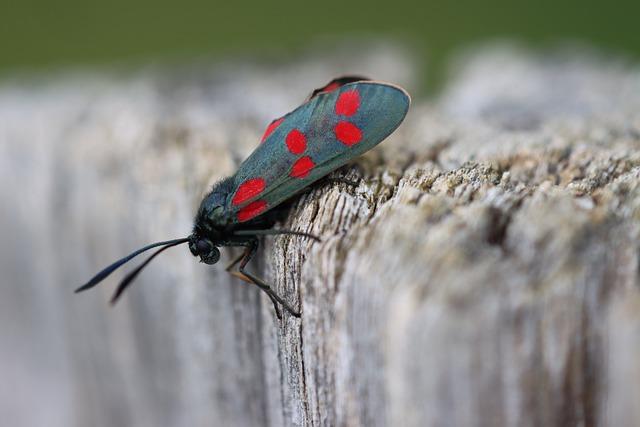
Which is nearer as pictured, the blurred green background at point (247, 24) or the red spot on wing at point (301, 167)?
the red spot on wing at point (301, 167)

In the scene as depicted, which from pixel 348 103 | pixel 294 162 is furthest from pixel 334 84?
pixel 294 162

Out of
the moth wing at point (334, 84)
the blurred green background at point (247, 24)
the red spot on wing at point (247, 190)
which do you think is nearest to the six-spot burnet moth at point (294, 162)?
the red spot on wing at point (247, 190)

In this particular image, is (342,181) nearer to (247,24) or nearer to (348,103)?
(348,103)

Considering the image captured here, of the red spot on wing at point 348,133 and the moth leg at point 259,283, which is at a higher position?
the red spot on wing at point 348,133

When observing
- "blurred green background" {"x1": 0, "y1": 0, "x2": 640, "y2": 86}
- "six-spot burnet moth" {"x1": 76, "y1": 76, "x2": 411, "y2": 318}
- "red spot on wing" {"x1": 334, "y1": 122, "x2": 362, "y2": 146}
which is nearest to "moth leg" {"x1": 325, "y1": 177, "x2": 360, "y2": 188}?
"six-spot burnet moth" {"x1": 76, "y1": 76, "x2": 411, "y2": 318}

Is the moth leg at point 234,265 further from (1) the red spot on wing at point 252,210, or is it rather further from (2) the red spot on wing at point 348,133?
(2) the red spot on wing at point 348,133

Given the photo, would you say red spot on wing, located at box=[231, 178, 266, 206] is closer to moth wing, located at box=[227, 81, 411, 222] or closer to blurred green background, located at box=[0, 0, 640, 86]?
moth wing, located at box=[227, 81, 411, 222]
